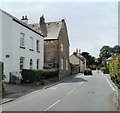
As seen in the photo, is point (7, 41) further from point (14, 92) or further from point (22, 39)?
point (14, 92)

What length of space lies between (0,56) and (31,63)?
7.36 metres

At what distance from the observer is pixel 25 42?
2322cm

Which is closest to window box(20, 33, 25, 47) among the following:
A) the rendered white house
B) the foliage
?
the rendered white house

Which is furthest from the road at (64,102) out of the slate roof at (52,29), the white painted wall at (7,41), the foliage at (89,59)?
the foliage at (89,59)

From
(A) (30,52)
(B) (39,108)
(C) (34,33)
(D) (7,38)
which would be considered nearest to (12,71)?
(D) (7,38)

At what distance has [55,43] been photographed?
33.5 meters

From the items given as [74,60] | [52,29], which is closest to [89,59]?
[74,60]

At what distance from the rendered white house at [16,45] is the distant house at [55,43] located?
7.14 m

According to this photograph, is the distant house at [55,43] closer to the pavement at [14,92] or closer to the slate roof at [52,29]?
the slate roof at [52,29]

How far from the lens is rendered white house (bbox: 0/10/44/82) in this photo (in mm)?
19203

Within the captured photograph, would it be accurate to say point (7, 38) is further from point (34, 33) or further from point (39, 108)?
point (39, 108)

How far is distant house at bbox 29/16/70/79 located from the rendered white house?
7.14 meters

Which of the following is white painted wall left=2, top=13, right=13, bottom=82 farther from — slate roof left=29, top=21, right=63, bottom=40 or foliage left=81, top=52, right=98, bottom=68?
foliage left=81, top=52, right=98, bottom=68

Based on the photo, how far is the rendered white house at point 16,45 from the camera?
19203 mm
